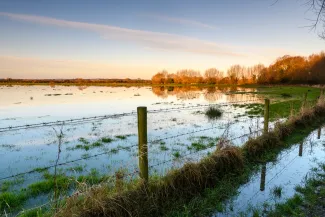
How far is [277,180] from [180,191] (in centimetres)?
321

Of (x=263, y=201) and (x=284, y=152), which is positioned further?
(x=284, y=152)

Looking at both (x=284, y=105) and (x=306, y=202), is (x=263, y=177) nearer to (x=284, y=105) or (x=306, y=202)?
(x=306, y=202)

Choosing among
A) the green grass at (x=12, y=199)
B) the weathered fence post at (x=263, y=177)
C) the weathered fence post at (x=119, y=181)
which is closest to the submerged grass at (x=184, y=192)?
the weathered fence post at (x=119, y=181)

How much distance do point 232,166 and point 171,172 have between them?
260cm

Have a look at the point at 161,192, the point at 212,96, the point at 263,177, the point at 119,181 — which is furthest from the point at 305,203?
the point at 212,96

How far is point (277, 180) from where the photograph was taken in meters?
7.17

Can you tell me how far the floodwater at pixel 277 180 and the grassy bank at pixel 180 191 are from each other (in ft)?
1.05

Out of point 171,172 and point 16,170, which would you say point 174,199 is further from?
point 16,170

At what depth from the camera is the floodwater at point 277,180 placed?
18.6 ft

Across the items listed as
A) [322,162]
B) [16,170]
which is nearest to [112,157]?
[16,170]

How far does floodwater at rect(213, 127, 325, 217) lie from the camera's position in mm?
5657

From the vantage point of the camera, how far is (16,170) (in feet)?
28.7

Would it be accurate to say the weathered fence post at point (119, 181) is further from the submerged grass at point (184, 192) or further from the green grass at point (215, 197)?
the green grass at point (215, 197)

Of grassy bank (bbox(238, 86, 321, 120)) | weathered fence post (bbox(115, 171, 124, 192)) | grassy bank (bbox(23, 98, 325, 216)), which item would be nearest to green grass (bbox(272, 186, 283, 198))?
grassy bank (bbox(23, 98, 325, 216))
